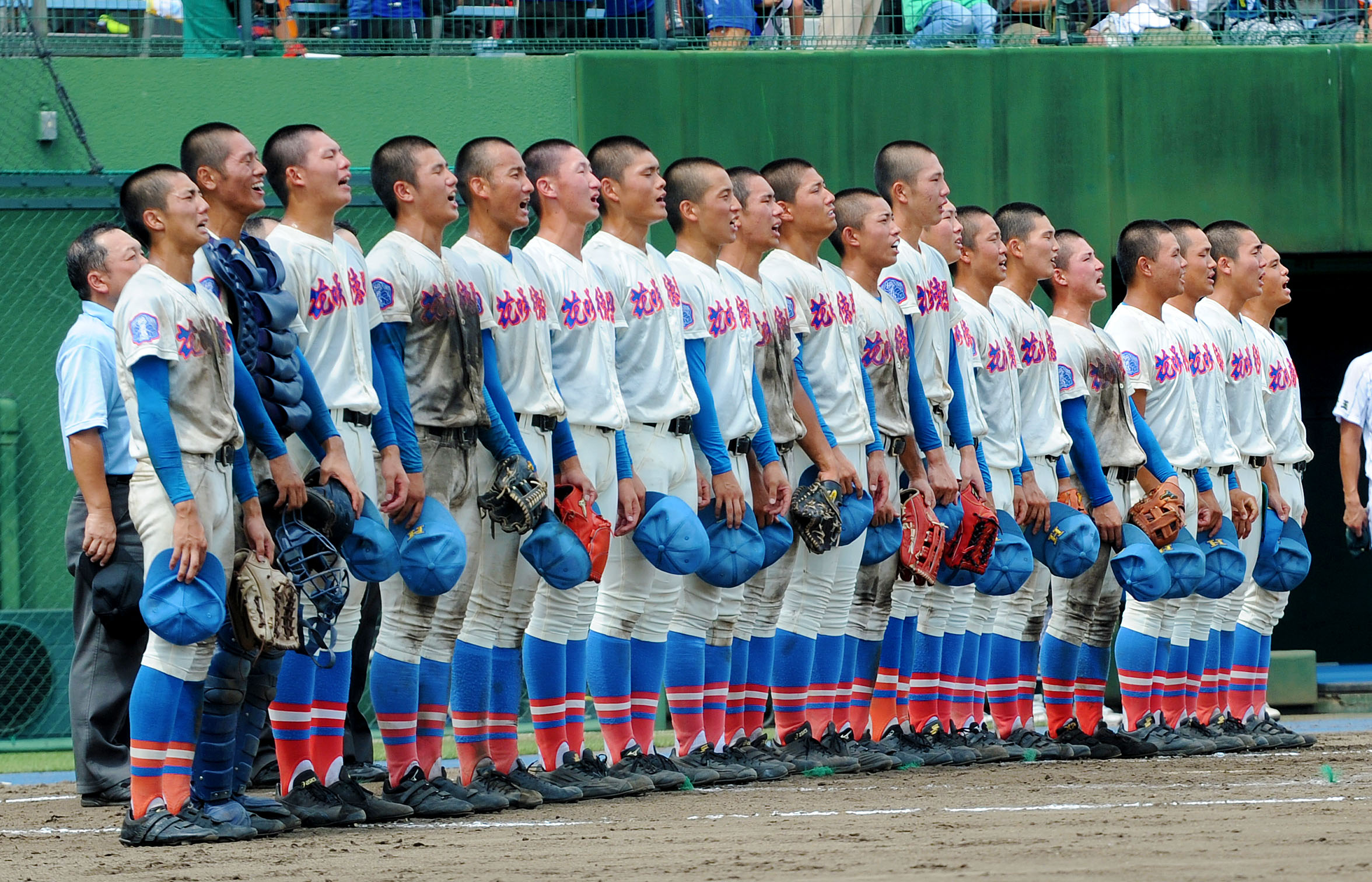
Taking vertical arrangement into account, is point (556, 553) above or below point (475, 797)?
above

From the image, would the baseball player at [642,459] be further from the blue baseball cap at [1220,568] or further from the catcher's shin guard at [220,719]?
the blue baseball cap at [1220,568]

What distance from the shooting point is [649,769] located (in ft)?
25.5

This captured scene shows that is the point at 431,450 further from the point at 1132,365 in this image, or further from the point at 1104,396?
the point at 1132,365

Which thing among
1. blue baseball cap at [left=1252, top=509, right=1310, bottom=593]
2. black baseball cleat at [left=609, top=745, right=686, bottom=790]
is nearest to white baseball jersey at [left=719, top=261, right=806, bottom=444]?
black baseball cleat at [left=609, top=745, right=686, bottom=790]

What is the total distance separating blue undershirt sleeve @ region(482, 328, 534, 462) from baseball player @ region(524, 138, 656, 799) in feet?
1.26

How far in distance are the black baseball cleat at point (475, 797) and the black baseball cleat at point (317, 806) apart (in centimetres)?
35

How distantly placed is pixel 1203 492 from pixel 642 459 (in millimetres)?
3573

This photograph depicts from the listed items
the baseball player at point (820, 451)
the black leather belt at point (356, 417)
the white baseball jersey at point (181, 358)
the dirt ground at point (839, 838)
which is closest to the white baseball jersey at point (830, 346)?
the baseball player at point (820, 451)

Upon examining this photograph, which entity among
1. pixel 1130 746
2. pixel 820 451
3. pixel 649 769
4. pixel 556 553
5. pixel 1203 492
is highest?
pixel 820 451

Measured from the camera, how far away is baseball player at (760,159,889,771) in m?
8.62

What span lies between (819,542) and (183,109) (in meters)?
4.94

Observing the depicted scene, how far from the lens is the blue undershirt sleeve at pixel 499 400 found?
23.9 feet

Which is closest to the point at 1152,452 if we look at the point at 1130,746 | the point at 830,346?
the point at 1130,746

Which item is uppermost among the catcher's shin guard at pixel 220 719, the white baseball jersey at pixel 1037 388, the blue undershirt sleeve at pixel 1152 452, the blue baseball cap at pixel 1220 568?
the white baseball jersey at pixel 1037 388
